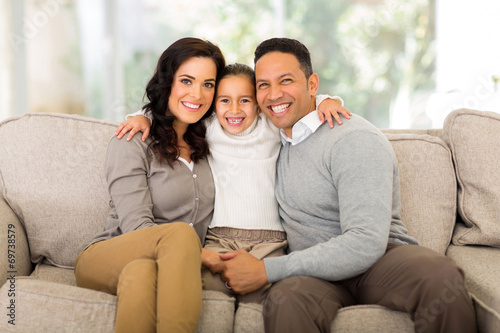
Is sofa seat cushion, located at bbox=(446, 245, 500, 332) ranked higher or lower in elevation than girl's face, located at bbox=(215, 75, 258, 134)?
lower

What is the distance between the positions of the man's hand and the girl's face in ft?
1.81

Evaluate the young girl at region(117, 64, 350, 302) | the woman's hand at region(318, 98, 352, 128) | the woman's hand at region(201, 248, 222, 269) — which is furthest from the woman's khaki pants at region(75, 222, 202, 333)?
the woman's hand at region(318, 98, 352, 128)

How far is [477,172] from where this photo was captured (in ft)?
6.02

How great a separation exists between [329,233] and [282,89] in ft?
1.82

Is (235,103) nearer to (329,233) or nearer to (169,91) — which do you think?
(169,91)

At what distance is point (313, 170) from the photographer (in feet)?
5.49

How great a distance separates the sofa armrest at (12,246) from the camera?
1646 mm

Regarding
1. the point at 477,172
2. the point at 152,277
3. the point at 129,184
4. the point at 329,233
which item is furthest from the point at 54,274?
the point at 477,172

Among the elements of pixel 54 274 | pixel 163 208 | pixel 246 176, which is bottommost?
pixel 54 274

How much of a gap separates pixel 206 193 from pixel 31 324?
2.37ft

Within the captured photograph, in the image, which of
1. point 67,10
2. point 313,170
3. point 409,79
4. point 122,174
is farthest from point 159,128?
point 409,79

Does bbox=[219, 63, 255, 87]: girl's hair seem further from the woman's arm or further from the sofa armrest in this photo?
the sofa armrest

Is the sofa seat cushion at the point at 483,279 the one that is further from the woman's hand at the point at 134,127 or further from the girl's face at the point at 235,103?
the woman's hand at the point at 134,127

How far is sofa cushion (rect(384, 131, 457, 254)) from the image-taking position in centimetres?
185
